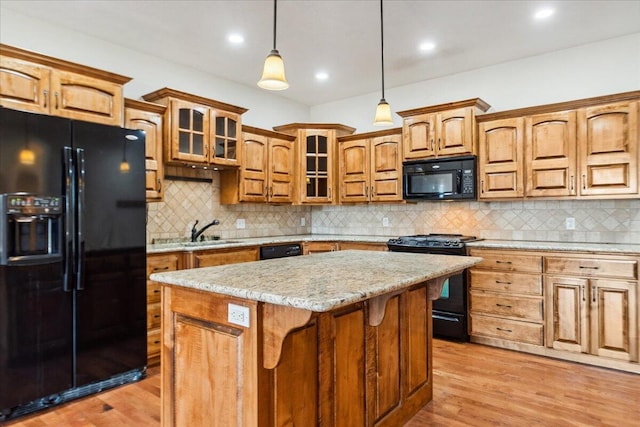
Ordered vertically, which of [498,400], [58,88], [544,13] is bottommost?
[498,400]

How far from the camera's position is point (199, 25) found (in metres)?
3.34

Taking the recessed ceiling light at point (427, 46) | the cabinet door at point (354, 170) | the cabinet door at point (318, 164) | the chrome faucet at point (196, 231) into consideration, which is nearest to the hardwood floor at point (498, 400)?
the chrome faucet at point (196, 231)

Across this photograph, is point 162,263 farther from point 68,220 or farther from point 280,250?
point 280,250

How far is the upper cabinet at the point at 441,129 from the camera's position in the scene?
3984 mm

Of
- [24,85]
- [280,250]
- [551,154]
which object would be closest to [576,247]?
[551,154]

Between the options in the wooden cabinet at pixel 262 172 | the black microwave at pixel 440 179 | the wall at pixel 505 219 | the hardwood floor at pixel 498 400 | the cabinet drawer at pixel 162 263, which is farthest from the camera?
the wooden cabinet at pixel 262 172

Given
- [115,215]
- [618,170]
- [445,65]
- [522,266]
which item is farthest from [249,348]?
[445,65]

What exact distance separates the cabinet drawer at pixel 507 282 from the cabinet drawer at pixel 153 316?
2838 millimetres

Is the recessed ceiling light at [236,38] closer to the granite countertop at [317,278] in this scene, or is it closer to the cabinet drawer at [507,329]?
the granite countertop at [317,278]

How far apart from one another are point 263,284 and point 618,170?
3.31 meters

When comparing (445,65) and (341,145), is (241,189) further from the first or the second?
(445,65)

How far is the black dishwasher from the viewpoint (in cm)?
425

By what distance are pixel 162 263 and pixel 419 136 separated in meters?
2.88

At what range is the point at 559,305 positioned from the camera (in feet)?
11.0
